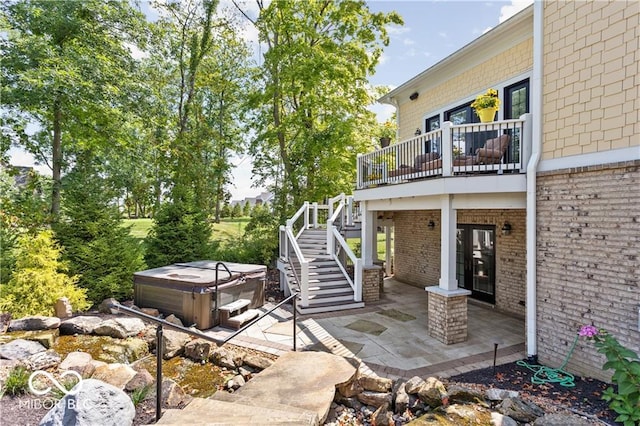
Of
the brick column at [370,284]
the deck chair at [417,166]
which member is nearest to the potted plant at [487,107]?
the deck chair at [417,166]

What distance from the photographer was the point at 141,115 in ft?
35.5

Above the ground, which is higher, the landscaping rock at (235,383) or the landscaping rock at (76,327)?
the landscaping rock at (76,327)

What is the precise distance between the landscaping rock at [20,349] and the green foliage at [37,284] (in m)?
2.02

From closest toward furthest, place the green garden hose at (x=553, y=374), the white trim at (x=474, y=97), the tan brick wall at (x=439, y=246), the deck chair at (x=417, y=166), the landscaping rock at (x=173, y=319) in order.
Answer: the green garden hose at (x=553, y=374) → the landscaping rock at (x=173, y=319) → the deck chair at (x=417, y=166) → the white trim at (x=474, y=97) → the tan brick wall at (x=439, y=246)

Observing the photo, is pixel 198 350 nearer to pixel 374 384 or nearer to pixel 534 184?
pixel 374 384

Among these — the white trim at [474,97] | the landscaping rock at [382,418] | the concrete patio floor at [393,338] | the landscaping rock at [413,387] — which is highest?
the white trim at [474,97]

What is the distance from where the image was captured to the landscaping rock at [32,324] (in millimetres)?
5745

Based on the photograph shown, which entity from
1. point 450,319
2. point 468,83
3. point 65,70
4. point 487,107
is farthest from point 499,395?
point 65,70

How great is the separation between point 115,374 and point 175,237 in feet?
25.5

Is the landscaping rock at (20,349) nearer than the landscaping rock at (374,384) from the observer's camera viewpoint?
No

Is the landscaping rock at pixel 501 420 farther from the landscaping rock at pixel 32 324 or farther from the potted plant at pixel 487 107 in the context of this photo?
the landscaping rock at pixel 32 324

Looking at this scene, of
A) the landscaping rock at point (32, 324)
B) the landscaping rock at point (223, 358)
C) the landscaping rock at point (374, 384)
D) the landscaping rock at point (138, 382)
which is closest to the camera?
the landscaping rock at point (138, 382)

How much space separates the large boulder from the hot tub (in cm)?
371

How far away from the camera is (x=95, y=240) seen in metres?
8.68
